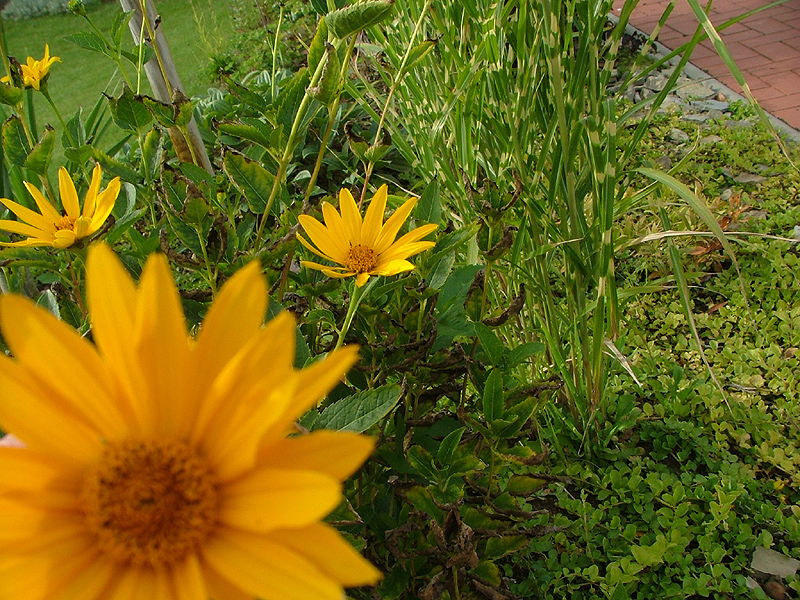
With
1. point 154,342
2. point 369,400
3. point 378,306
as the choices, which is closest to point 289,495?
point 154,342

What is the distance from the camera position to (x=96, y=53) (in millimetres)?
3428

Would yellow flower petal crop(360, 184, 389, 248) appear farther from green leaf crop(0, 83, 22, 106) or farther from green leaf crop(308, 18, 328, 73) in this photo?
green leaf crop(0, 83, 22, 106)

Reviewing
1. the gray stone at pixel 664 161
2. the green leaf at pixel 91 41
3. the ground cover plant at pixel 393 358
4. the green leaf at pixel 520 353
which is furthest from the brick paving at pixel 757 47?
the green leaf at pixel 91 41

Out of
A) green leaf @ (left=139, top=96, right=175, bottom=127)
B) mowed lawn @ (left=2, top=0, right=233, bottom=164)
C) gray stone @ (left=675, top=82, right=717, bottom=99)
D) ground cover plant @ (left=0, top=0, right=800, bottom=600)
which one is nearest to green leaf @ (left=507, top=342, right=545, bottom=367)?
ground cover plant @ (left=0, top=0, right=800, bottom=600)

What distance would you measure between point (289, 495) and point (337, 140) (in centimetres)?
276

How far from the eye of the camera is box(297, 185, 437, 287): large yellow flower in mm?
773

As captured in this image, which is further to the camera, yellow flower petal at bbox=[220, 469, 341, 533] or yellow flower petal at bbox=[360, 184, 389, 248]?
yellow flower petal at bbox=[360, 184, 389, 248]

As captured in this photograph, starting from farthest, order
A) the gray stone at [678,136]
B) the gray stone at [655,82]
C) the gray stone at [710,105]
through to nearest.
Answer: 1. the gray stone at [655,82]
2. the gray stone at [710,105]
3. the gray stone at [678,136]

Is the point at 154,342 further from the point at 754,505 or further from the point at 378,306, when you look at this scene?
the point at 754,505

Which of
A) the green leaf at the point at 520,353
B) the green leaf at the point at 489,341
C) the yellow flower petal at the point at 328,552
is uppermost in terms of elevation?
the yellow flower petal at the point at 328,552

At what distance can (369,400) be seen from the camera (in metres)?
0.65

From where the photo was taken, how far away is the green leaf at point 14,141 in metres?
0.89

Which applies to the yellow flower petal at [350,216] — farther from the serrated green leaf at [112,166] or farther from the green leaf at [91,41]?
the green leaf at [91,41]

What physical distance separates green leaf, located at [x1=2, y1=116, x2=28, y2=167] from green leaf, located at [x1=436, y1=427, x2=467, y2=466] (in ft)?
2.26
